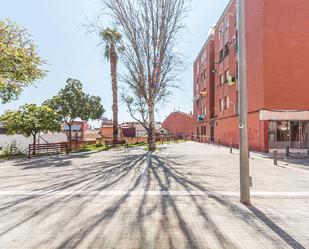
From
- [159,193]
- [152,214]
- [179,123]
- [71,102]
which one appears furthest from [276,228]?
[179,123]

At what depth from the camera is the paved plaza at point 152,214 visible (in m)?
4.04

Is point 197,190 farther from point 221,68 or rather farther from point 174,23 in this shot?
point 221,68

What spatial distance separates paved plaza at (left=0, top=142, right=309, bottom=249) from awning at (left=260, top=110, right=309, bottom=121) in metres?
12.0

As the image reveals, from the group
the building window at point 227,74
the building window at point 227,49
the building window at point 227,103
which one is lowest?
the building window at point 227,103

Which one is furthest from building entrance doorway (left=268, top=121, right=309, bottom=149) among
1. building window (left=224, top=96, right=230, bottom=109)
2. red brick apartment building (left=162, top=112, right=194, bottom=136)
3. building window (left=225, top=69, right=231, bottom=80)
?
red brick apartment building (left=162, top=112, right=194, bottom=136)

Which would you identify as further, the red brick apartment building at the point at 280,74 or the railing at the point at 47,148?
the red brick apartment building at the point at 280,74

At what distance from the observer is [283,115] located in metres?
20.0

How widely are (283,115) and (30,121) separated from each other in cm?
1978

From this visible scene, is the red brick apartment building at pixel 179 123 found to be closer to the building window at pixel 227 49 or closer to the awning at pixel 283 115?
the building window at pixel 227 49

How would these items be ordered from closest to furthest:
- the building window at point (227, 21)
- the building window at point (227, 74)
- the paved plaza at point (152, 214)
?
the paved plaza at point (152, 214)
the building window at point (227, 21)
the building window at point (227, 74)

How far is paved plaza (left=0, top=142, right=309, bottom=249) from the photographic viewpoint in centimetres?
404

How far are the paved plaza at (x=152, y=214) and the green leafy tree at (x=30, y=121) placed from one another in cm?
1156

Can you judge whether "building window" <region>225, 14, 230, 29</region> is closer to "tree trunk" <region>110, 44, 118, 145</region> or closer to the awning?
"tree trunk" <region>110, 44, 118, 145</region>

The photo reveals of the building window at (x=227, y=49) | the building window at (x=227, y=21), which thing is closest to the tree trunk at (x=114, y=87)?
the building window at (x=227, y=49)
